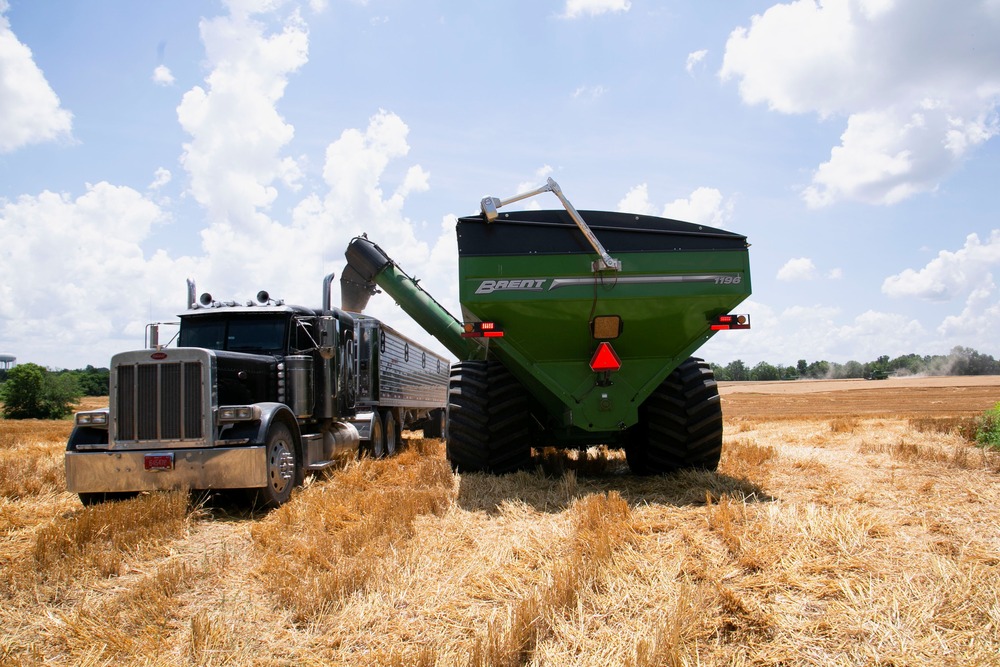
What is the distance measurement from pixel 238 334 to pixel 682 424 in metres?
5.48

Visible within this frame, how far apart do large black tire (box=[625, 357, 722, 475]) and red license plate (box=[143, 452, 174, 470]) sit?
4767 mm

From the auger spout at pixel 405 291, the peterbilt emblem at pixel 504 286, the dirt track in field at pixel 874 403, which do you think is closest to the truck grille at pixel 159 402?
the peterbilt emblem at pixel 504 286

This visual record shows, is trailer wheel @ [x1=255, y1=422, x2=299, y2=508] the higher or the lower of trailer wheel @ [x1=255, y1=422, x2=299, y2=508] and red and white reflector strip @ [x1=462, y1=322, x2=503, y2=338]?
the lower

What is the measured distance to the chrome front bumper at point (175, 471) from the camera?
6332 mm

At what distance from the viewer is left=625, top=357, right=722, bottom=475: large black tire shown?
274 inches

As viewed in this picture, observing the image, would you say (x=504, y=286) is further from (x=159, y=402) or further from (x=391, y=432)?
(x=391, y=432)

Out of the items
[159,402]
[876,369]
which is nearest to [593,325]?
[159,402]

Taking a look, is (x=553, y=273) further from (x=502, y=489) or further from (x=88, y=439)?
(x=88, y=439)

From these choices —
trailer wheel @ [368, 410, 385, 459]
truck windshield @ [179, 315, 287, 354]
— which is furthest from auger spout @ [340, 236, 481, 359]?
truck windshield @ [179, 315, 287, 354]

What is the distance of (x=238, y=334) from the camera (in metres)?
8.48

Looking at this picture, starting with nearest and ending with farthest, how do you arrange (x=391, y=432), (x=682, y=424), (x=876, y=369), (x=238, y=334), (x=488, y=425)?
(x=682, y=424), (x=488, y=425), (x=238, y=334), (x=391, y=432), (x=876, y=369)

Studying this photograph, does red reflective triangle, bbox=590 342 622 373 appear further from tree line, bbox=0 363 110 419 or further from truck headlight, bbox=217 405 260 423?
tree line, bbox=0 363 110 419

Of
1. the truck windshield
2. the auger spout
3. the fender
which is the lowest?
the fender

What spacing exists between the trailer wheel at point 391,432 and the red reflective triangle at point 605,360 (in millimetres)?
6823
